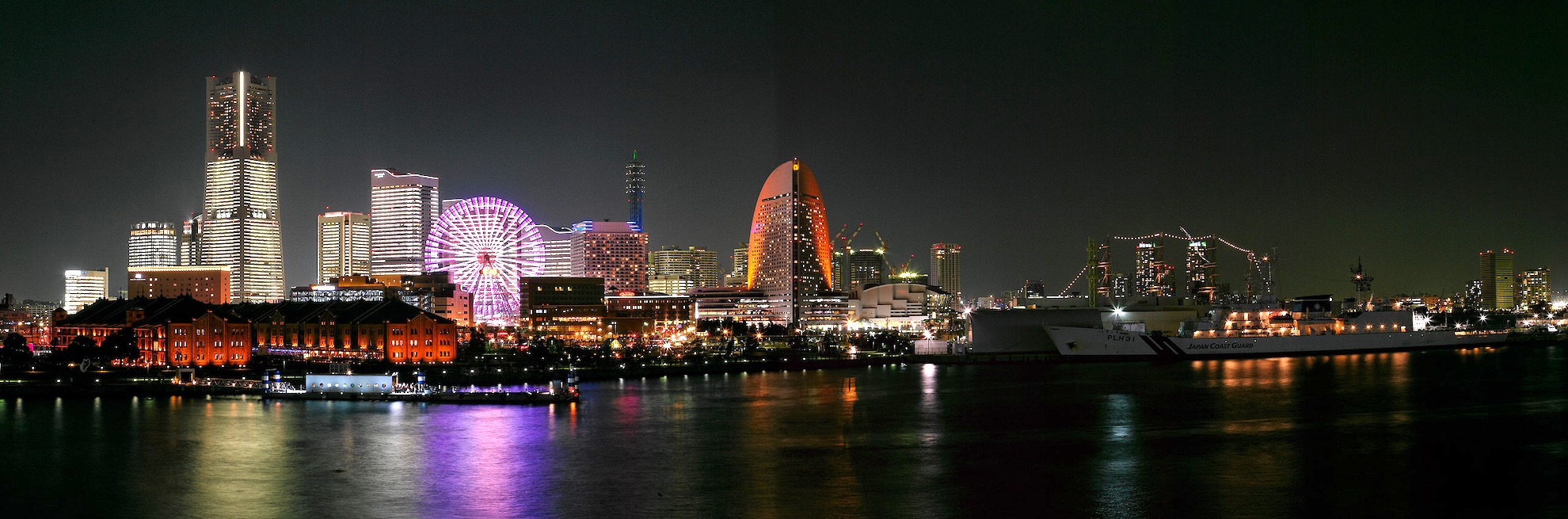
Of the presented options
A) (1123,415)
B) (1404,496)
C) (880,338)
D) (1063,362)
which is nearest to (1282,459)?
(1404,496)

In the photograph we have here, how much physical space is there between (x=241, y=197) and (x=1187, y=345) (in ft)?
257

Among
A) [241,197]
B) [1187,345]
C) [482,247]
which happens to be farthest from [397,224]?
[1187,345]

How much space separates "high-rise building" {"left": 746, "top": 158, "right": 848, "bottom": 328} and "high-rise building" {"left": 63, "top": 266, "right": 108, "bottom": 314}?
2173 inches

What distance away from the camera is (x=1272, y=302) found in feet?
162

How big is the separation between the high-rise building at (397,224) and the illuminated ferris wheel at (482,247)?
3823cm

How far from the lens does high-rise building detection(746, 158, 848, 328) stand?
251ft

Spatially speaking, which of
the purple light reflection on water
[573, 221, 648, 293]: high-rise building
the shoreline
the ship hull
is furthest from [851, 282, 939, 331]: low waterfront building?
the purple light reflection on water

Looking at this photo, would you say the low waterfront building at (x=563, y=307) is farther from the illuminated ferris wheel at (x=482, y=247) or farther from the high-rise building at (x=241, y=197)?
the high-rise building at (x=241, y=197)

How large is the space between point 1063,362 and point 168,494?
34.3m

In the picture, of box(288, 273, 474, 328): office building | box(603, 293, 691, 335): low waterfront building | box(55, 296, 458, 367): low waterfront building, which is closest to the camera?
box(55, 296, 458, 367): low waterfront building

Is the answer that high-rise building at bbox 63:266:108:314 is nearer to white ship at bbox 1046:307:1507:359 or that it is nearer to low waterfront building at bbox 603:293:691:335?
low waterfront building at bbox 603:293:691:335

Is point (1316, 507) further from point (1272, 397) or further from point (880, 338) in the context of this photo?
point (880, 338)

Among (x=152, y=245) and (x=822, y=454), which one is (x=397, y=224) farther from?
(x=822, y=454)

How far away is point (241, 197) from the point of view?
9612 cm
